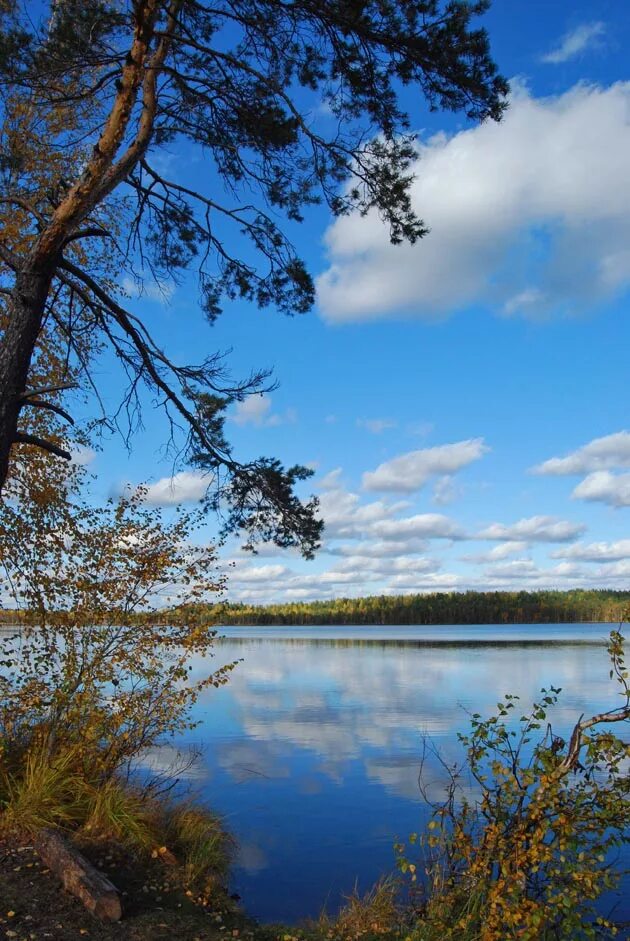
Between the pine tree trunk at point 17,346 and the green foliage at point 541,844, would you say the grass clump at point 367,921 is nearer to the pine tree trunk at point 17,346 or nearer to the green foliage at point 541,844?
the green foliage at point 541,844

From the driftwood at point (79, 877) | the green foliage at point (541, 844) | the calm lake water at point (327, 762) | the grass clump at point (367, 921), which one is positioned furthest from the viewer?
the calm lake water at point (327, 762)

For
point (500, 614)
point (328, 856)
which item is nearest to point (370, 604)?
point (500, 614)

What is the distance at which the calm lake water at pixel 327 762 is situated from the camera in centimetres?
955

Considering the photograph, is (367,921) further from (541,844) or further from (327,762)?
(327,762)

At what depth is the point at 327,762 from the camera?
15664mm

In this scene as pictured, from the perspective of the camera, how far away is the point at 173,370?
9414 mm

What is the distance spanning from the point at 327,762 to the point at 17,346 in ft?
39.0

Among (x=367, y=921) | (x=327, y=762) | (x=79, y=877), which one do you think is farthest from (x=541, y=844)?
(x=327, y=762)

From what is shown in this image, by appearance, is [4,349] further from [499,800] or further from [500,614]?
[500,614]

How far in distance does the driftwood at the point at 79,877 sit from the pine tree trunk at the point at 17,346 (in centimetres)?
331

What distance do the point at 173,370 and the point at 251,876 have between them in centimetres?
659

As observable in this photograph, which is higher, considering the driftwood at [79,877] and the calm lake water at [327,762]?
the driftwood at [79,877]

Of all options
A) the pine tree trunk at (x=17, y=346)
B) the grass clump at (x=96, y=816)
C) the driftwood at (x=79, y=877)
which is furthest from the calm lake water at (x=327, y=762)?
the pine tree trunk at (x=17, y=346)

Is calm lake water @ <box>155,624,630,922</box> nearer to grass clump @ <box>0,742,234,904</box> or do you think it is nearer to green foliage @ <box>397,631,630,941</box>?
grass clump @ <box>0,742,234,904</box>
